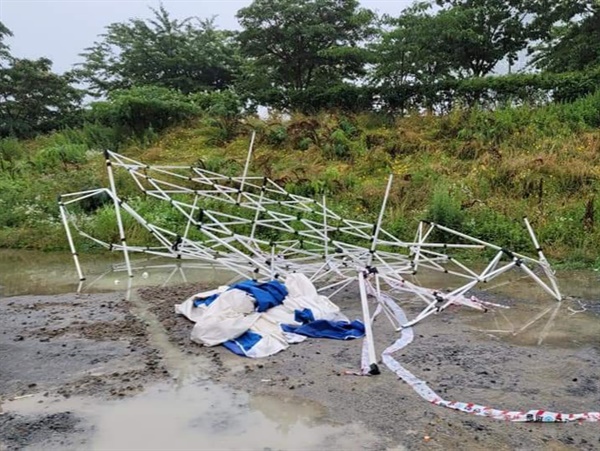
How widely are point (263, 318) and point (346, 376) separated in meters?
1.13

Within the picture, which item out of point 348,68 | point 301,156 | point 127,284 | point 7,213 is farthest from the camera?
point 348,68

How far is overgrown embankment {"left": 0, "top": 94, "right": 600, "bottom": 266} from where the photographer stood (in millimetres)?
8906

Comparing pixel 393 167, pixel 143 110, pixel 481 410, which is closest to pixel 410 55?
pixel 393 167

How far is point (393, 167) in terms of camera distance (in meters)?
11.7

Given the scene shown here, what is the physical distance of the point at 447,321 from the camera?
5090mm

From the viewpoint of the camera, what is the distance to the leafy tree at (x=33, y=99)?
17719mm

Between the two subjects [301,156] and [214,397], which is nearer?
[214,397]

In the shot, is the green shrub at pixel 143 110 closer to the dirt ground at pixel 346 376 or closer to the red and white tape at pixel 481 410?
the dirt ground at pixel 346 376

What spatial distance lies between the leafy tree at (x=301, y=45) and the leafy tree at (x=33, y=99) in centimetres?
643

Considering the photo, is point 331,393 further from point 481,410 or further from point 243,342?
point 243,342

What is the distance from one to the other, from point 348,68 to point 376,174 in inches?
219

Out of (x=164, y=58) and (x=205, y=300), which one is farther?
(x=164, y=58)

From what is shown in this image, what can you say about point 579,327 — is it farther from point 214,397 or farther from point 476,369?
point 214,397

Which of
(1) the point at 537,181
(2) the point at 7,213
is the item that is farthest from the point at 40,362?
(1) the point at 537,181
